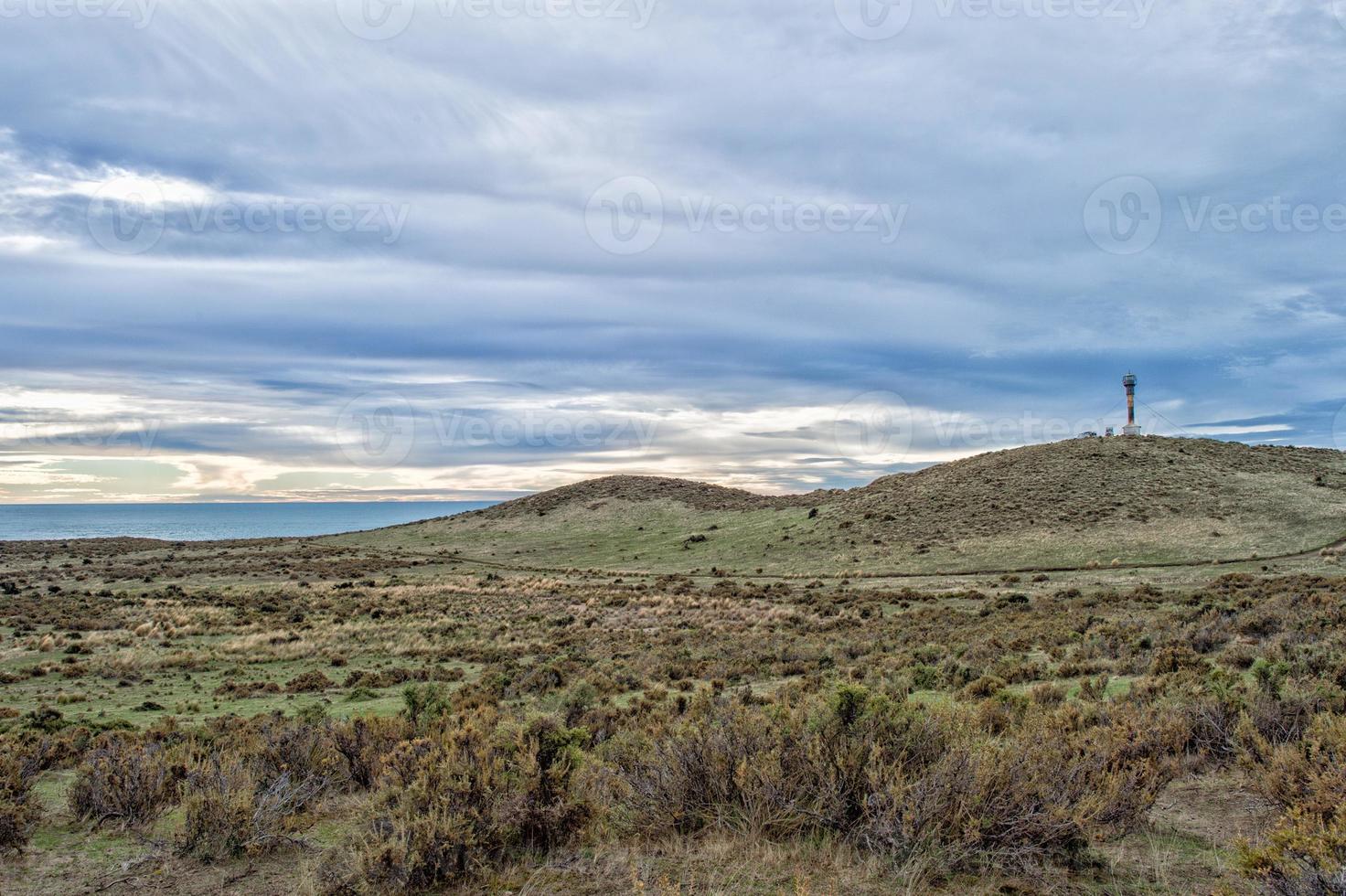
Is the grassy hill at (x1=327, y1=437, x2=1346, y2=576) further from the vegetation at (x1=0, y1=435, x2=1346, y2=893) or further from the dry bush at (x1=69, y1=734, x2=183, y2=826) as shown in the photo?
the dry bush at (x1=69, y1=734, x2=183, y2=826)

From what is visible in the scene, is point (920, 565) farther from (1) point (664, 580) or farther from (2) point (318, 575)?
(2) point (318, 575)

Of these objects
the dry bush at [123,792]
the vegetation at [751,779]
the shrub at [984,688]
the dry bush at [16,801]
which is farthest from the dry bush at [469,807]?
the shrub at [984,688]

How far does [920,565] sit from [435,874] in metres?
47.5

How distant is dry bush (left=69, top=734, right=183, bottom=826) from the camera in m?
7.51

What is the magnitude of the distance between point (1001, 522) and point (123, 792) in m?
58.5

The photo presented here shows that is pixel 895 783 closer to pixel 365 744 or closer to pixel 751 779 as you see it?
pixel 751 779

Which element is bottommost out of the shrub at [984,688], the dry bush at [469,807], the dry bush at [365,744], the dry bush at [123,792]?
the shrub at [984,688]

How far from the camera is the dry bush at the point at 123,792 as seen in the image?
751cm

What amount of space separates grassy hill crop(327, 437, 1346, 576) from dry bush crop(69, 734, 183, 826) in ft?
148

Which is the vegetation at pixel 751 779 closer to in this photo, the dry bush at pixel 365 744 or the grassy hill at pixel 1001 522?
the dry bush at pixel 365 744

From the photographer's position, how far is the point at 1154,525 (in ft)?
167

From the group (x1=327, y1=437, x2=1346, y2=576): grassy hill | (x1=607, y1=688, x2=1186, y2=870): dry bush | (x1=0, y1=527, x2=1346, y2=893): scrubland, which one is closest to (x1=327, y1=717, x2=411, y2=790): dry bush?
(x1=0, y1=527, x2=1346, y2=893): scrubland

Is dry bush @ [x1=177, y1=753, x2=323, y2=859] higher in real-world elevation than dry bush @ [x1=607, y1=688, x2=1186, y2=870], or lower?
lower

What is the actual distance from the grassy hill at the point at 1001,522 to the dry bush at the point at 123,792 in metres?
45.0
